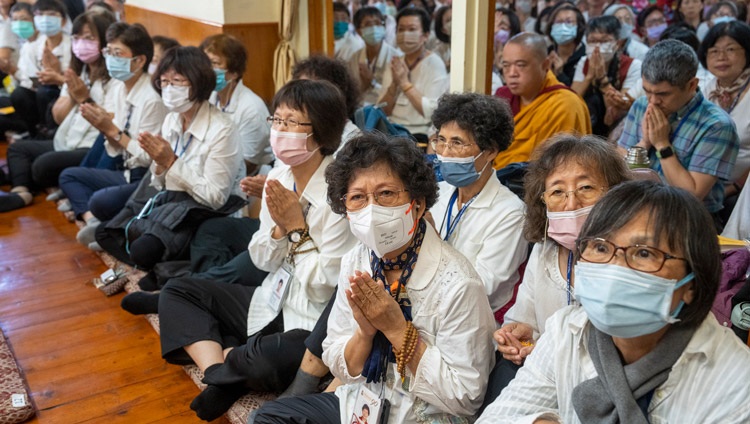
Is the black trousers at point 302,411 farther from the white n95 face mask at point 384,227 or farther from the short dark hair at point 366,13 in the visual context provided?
the short dark hair at point 366,13

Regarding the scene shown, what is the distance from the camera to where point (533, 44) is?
11.3 ft

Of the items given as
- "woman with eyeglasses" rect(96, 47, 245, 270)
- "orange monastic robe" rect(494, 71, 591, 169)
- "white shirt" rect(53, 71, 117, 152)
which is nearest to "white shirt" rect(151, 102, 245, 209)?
"woman with eyeglasses" rect(96, 47, 245, 270)

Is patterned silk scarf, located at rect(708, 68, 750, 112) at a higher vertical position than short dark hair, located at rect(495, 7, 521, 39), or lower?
lower

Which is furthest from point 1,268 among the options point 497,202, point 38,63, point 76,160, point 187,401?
point 497,202

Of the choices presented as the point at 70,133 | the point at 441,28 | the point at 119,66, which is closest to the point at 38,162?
the point at 70,133

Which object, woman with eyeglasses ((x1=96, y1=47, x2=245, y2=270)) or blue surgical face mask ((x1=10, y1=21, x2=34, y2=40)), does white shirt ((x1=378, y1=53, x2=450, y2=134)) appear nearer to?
woman with eyeglasses ((x1=96, y1=47, x2=245, y2=270))

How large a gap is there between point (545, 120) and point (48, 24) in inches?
160

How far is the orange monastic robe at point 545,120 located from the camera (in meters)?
3.37

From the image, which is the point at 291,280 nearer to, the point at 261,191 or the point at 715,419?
the point at 261,191

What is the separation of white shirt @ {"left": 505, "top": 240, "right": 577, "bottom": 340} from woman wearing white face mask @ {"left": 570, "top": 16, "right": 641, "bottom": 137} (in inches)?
97.1

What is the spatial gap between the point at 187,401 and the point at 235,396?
296 mm

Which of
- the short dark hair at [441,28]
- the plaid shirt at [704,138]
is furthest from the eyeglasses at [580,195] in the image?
the short dark hair at [441,28]

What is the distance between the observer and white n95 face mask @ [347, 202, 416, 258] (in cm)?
188

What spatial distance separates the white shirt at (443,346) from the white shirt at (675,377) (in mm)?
243
